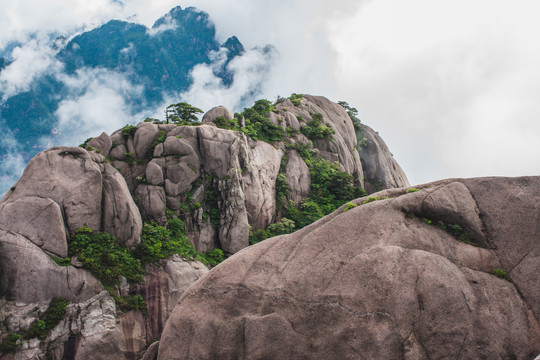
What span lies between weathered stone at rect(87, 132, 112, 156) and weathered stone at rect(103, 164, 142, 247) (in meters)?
3.81

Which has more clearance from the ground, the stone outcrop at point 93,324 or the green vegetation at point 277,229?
the green vegetation at point 277,229

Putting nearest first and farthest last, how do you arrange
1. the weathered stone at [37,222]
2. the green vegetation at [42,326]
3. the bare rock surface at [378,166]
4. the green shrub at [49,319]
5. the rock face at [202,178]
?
the green vegetation at [42,326], the green shrub at [49,319], the weathered stone at [37,222], the rock face at [202,178], the bare rock surface at [378,166]

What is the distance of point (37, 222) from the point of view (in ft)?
67.6

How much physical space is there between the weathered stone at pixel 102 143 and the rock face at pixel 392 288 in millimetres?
19169

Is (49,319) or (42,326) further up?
(49,319)

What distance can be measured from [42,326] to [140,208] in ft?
33.3

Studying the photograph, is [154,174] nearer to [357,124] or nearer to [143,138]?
[143,138]

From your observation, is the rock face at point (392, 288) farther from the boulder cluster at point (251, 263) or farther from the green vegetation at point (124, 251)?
the green vegetation at point (124, 251)

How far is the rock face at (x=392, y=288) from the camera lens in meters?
9.62

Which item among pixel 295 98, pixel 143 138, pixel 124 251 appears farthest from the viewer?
pixel 295 98

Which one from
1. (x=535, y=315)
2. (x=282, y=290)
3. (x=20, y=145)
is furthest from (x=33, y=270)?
(x=20, y=145)

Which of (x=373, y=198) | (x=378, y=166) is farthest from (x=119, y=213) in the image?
(x=378, y=166)

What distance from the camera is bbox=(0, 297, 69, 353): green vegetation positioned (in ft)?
58.2

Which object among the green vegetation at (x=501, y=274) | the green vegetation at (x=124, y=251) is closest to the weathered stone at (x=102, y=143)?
the green vegetation at (x=124, y=251)
